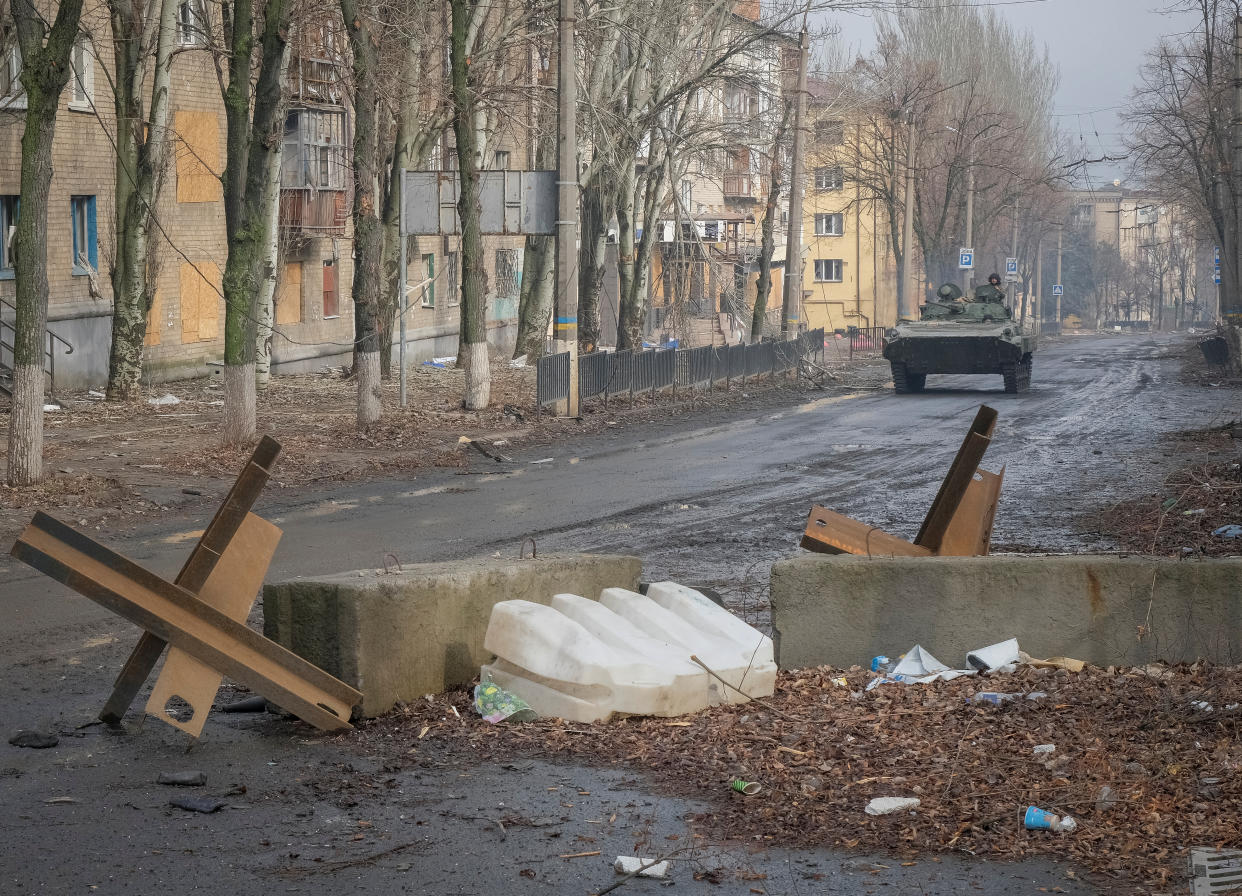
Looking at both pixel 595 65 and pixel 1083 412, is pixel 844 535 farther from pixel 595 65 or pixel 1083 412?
pixel 595 65

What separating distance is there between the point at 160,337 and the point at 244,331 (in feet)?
44.0

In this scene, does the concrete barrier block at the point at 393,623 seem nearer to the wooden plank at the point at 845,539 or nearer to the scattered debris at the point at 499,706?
the scattered debris at the point at 499,706

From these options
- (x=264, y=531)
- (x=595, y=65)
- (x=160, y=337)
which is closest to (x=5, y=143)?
(x=160, y=337)

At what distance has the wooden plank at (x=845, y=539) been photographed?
298 inches

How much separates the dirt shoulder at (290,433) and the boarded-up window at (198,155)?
4.06 m

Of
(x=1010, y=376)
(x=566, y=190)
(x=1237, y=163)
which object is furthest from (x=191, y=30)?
(x=1237, y=163)

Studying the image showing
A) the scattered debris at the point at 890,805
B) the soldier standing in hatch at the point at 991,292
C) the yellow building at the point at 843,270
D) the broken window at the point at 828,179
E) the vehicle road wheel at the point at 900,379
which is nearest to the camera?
Answer: the scattered debris at the point at 890,805

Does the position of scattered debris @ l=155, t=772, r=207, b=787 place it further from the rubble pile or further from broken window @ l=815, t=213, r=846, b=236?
broken window @ l=815, t=213, r=846, b=236

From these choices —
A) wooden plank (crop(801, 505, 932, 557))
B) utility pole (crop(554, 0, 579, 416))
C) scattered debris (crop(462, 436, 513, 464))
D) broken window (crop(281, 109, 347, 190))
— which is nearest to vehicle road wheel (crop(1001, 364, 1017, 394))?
utility pole (crop(554, 0, 579, 416))

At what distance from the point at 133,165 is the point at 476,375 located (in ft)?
22.0

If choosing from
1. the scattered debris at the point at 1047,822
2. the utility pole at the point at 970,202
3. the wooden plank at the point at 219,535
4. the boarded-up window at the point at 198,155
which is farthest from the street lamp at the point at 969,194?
the scattered debris at the point at 1047,822

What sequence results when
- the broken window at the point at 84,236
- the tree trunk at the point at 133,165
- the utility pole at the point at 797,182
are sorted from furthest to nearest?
the utility pole at the point at 797,182 < the broken window at the point at 84,236 < the tree trunk at the point at 133,165

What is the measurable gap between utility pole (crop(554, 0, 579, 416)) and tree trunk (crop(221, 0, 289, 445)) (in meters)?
5.17

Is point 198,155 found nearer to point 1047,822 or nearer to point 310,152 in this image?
point 310,152
